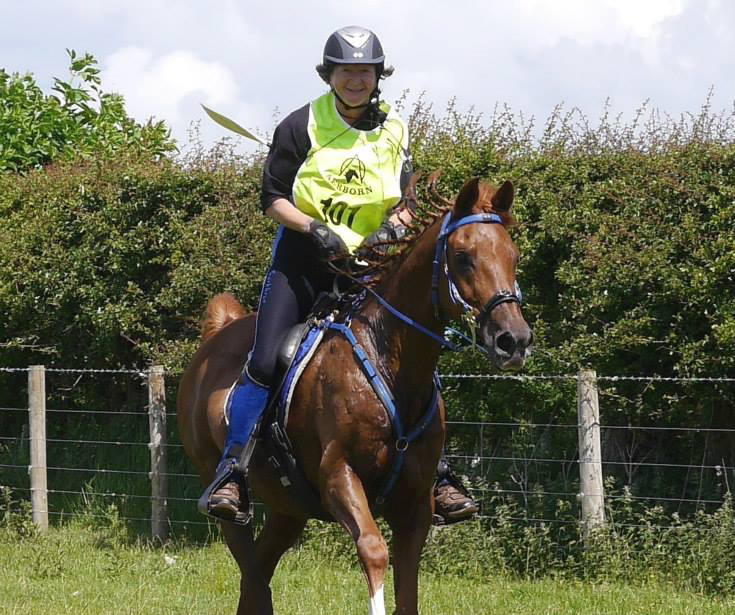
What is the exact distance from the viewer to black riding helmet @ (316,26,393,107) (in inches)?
248

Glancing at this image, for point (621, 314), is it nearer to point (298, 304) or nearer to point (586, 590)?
point (586, 590)

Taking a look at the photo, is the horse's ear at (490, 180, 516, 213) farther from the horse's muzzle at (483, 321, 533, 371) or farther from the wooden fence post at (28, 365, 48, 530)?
the wooden fence post at (28, 365, 48, 530)

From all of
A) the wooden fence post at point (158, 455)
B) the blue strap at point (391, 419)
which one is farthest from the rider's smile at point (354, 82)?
the wooden fence post at point (158, 455)

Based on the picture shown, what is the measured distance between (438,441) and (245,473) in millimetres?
1113

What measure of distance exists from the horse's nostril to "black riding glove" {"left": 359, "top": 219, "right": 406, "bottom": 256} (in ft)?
4.19

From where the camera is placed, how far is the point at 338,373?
20.0 feet

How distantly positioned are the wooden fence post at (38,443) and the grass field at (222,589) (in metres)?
0.98

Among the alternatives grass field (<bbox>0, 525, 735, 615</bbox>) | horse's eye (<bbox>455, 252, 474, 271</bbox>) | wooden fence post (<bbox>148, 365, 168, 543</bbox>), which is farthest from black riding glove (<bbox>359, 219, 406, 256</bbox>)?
wooden fence post (<bbox>148, 365, 168, 543</bbox>)

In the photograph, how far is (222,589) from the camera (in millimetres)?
9016

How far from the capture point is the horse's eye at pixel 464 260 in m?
5.52

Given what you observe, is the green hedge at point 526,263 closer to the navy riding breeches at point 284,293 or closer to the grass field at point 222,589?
the grass field at point 222,589

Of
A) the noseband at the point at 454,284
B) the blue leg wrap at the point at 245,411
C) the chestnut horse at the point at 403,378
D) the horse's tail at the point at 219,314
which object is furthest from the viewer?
the horse's tail at the point at 219,314

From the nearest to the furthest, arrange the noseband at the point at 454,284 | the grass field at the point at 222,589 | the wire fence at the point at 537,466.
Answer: the noseband at the point at 454,284
the grass field at the point at 222,589
the wire fence at the point at 537,466

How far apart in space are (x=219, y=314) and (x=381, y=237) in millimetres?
2363
